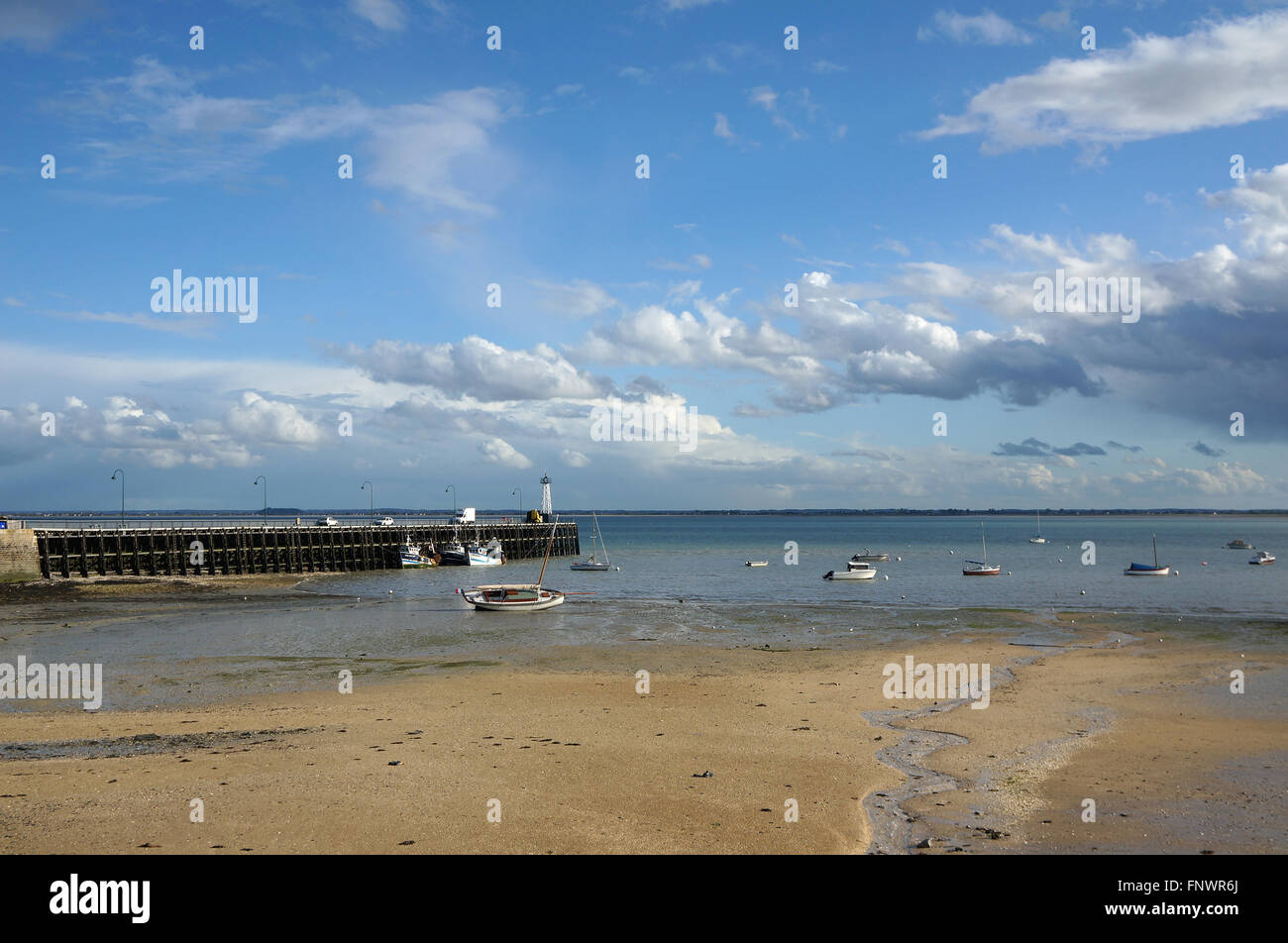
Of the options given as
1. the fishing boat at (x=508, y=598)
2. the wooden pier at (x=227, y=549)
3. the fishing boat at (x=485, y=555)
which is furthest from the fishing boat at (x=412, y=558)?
the fishing boat at (x=508, y=598)

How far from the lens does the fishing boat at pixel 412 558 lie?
3848 inches

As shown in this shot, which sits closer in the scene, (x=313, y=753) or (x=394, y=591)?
(x=313, y=753)

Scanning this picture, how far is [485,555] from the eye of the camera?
104000 mm

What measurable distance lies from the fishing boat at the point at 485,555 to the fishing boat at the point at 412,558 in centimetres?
422

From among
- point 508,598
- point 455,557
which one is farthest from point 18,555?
point 455,557

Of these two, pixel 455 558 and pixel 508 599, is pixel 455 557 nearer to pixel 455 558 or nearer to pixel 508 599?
pixel 455 558

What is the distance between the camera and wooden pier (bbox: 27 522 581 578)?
71.3 metres

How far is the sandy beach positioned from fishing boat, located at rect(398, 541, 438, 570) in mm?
69576

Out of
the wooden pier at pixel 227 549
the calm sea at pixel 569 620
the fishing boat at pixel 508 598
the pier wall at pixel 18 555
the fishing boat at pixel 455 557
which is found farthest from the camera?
the fishing boat at pixel 455 557

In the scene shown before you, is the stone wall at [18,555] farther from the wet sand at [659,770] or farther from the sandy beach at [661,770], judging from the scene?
the wet sand at [659,770]

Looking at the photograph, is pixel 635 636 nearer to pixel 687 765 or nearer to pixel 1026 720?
pixel 1026 720

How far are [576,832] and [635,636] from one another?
30084mm

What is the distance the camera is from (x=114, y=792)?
1569 centimetres
